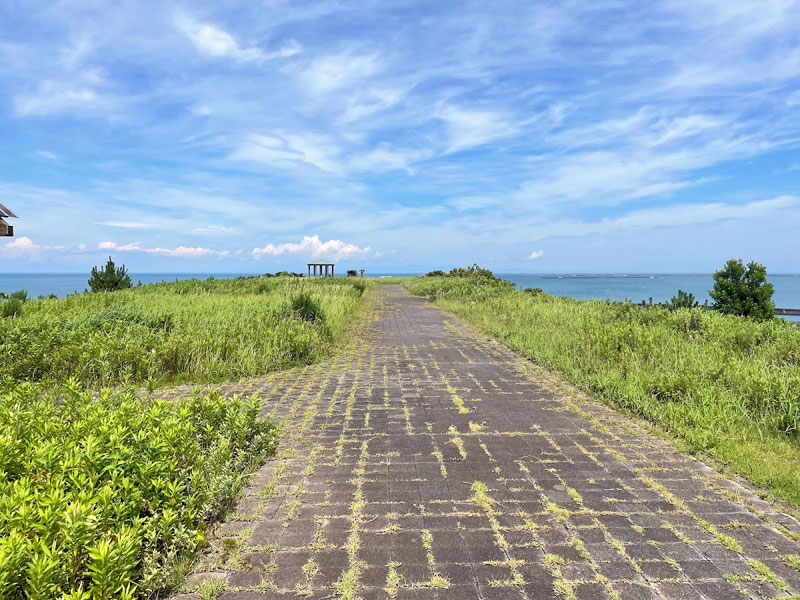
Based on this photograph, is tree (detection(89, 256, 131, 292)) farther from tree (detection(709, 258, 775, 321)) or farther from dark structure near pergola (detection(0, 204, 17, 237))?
tree (detection(709, 258, 775, 321))

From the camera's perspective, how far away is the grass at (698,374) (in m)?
4.39

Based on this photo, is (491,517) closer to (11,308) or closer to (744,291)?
(11,308)

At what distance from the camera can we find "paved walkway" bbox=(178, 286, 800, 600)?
2.50m

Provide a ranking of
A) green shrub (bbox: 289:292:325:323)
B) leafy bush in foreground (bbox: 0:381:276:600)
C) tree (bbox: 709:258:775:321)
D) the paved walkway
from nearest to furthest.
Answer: leafy bush in foreground (bbox: 0:381:276:600), the paved walkway, green shrub (bbox: 289:292:325:323), tree (bbox: 709:258:775:321)

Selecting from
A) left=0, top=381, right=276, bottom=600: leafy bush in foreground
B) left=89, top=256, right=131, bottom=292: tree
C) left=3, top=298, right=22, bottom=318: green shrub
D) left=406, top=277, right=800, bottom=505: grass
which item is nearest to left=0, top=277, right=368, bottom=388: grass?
left=3, top=298, right=22, bottom=318: green shrub

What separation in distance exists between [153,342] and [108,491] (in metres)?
5.55

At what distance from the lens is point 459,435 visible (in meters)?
4.68

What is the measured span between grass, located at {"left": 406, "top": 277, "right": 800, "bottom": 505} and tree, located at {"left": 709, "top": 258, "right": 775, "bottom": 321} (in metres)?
9.90

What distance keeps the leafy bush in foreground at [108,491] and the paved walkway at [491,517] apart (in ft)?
0.85

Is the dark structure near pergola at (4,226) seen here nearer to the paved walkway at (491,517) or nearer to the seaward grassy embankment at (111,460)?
the seaward grassy embankment at (111,460)

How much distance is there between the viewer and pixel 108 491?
2.43m

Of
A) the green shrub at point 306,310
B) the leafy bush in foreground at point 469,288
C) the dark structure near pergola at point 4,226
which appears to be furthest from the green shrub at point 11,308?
the leafy bush in foreground at point 469,288

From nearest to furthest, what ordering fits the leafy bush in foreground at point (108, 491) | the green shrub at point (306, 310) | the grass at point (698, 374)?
the leafy bush in foreground at point (108, 491) → the grass at point (698, 374) → the green shrub at point (306, 310)

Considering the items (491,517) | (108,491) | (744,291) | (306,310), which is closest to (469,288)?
(744,291)
